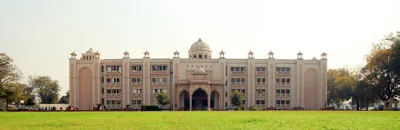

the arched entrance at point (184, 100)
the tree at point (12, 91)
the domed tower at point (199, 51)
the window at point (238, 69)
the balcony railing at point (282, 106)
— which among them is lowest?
the balcony railing at point (282, 106)

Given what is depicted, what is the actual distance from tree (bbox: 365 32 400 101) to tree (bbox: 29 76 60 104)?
66624 millimetres

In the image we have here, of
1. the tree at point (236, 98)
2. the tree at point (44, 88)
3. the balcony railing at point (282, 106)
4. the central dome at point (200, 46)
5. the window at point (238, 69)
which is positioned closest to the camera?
the tree at point (236, 98)

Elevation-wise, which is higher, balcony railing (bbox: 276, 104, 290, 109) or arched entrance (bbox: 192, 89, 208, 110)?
arched entrance (bbox: 192, 89, 208, 110)

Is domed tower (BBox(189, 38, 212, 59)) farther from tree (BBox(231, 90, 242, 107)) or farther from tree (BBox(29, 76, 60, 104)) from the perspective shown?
tree (BBox(29, 76, 60, 104))

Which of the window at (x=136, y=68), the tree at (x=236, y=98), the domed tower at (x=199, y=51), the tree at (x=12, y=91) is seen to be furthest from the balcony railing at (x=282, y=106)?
the tree at (x=12, y=91)

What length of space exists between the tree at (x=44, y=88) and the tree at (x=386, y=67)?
66.6 meters

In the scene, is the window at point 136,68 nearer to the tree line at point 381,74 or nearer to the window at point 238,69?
the window at point 238,69

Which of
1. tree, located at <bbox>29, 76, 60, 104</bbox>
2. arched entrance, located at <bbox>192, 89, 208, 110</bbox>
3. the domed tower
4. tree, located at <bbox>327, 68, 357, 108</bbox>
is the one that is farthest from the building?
tree, located at <bbox>29, 76, 60, 104</bbox>

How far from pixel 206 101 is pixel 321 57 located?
830 inches

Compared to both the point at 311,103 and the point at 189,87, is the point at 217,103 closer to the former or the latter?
the point at 189,87

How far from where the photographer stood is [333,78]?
96.8 metres

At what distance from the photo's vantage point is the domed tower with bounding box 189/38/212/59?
89.5 metres

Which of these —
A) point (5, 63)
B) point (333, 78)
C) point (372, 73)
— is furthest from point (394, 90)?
point (5, 63)

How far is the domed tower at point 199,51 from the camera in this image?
3524 inches
